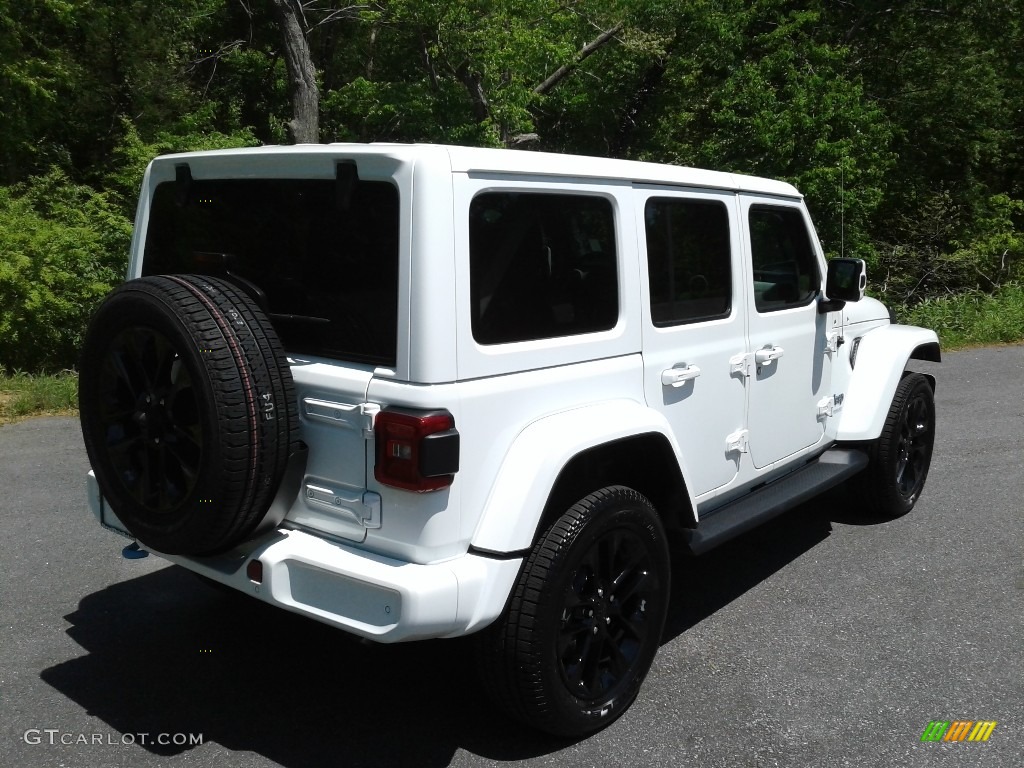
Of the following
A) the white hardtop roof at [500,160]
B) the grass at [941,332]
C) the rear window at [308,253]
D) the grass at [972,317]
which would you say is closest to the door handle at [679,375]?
the white hardtop roof at [500,160]

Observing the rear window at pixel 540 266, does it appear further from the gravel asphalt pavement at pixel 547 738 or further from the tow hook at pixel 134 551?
the tow hook at pixel 134 551

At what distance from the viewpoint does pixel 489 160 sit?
2900 mm

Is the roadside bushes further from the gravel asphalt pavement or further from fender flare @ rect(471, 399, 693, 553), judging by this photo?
fender flare @ rect(471, 399, 693, 553)

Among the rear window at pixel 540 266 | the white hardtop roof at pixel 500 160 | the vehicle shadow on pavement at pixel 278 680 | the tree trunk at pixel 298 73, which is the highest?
the tree trunk at pixel 298 73

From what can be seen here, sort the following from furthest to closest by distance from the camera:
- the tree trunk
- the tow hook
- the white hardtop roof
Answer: the tree trunk, the tow hook, the white hardtop roof

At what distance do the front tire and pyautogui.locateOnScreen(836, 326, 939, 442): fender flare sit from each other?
209cm

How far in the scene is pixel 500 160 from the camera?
9.68 feet

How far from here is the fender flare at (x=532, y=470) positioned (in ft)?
9.31

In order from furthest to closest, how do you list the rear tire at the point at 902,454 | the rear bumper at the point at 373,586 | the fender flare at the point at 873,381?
1. the rear tire at the point at 902,454
2. the fender flare at the point at 873,381
3. the rear bumper at the point at 373,586

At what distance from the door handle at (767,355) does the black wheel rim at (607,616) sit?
1228 millimetres

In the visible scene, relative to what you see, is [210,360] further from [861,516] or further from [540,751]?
[861,516]


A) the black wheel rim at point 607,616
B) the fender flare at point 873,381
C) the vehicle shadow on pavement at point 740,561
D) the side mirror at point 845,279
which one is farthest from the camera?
the fender flare at point 873,381

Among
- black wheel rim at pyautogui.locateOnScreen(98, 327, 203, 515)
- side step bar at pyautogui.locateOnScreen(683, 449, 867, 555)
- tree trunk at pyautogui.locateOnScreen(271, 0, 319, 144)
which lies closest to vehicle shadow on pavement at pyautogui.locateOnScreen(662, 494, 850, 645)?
side step bar at pyautogui.locateOnScreen(683, 449, 867, 555)

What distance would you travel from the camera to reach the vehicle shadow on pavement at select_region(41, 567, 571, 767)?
320 centimetres
